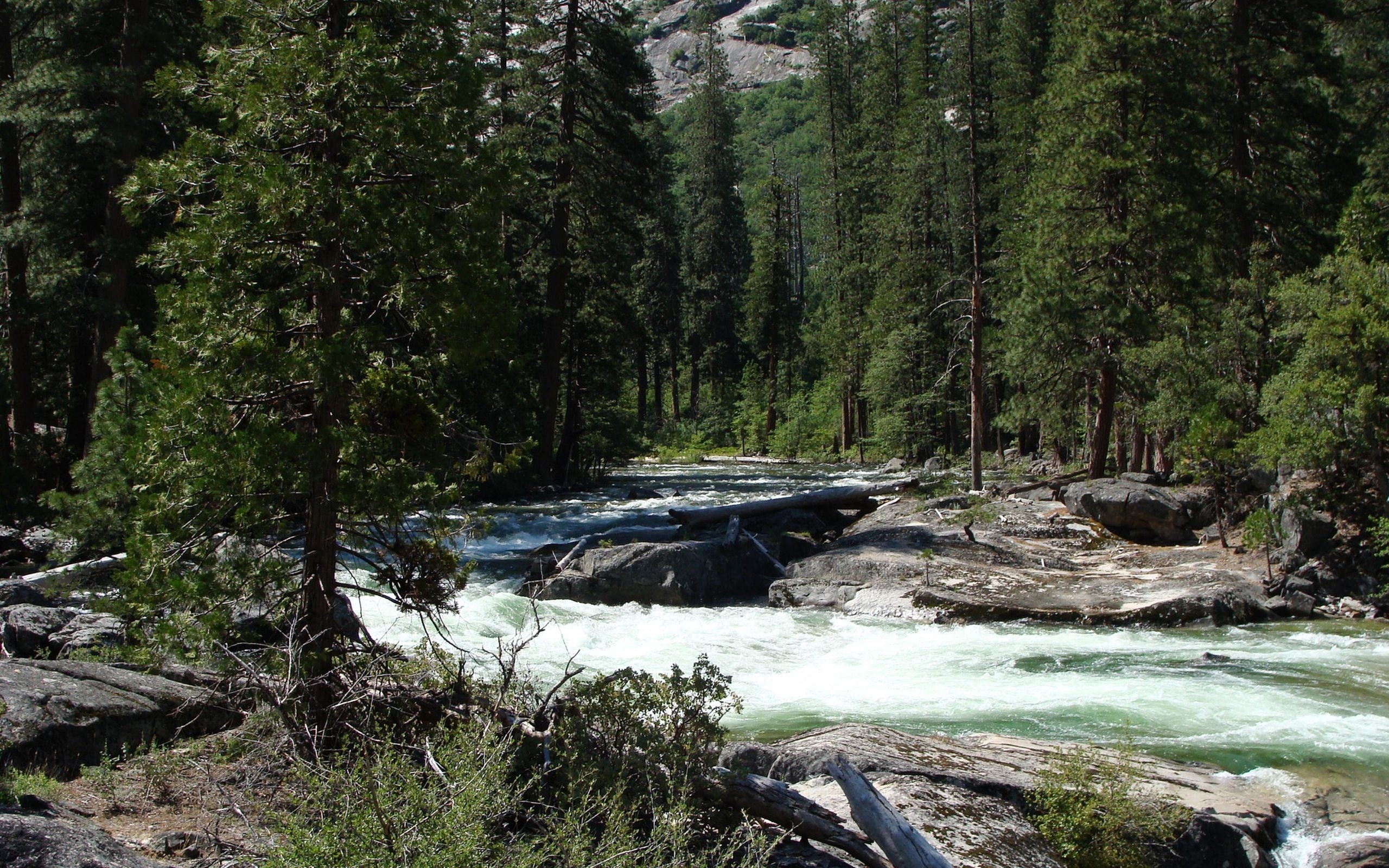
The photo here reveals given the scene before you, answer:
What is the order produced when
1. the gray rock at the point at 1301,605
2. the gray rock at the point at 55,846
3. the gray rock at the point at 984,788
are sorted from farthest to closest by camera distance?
1. the gray rock at the point at 1301,605
2. the gray rock at the point at 984,788
3. the gray rock at the point at 55,846

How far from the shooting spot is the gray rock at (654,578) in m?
14.3

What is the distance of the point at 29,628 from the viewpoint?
28.6 ft

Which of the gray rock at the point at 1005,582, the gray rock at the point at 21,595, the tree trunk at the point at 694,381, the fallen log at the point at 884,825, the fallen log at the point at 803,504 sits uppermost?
the tree trunk at the point at 694,381

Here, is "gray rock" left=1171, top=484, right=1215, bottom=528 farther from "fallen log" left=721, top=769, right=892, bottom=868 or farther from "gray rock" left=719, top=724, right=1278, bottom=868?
"fallen log" left=721, top=769, right=892, bottom=868

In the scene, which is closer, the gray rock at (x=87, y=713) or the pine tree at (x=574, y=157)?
the gray rock at (x=87, y=713)

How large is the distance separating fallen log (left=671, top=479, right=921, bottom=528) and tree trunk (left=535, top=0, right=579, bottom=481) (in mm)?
6520

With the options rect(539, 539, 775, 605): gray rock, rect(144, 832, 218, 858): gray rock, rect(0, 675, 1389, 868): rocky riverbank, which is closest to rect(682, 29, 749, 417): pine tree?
rect(539, 539, 775, 605): gray rock

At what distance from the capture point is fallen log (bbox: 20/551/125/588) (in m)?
11.0

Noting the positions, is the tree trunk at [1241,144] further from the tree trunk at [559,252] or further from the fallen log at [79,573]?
the fallen log at [79,573]

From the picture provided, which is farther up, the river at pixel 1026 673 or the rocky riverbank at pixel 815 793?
the rocky riverbank at pixel 815 793


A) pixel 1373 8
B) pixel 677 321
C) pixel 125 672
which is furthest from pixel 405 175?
pixel 677 321

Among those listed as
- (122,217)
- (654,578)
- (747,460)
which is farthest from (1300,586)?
(747,460)

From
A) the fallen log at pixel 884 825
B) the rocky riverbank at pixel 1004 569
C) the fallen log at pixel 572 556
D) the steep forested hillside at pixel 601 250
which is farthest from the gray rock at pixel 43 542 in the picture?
the fallen log at pixel 884 825

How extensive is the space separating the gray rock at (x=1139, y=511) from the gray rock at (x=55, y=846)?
16170 mm
